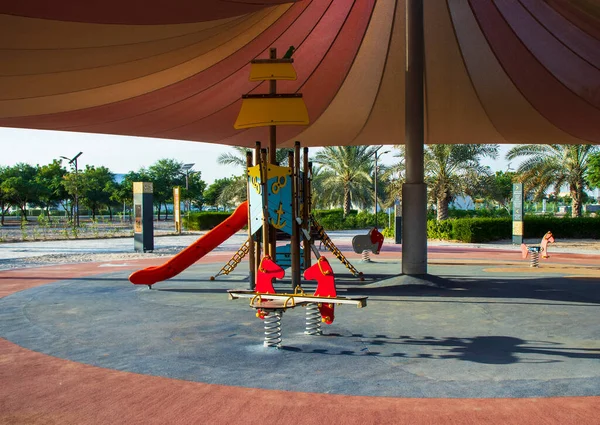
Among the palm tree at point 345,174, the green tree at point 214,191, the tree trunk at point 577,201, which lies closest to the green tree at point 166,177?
the green tree at point 214,191

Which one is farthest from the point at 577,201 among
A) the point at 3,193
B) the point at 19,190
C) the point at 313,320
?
the point at 3,193

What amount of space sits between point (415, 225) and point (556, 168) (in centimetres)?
2033

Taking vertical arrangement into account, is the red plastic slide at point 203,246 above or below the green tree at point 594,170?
below

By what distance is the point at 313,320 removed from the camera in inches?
271

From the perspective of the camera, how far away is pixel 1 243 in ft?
83.9

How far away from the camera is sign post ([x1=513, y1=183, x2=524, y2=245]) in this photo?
22859 millimetres

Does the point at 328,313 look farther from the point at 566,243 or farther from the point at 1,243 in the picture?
the point at 1,243

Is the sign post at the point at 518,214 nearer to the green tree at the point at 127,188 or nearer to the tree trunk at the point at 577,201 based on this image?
the tree trunk at the point at 577,201

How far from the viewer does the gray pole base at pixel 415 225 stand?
10.5 m

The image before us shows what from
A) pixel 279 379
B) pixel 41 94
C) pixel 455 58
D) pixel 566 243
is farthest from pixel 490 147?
pixel 279 379

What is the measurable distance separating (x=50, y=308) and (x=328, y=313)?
498 cm

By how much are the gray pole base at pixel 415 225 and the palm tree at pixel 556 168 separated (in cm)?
1980

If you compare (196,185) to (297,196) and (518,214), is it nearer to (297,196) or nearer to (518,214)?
(518,214)

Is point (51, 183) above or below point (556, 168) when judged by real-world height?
Result: above
